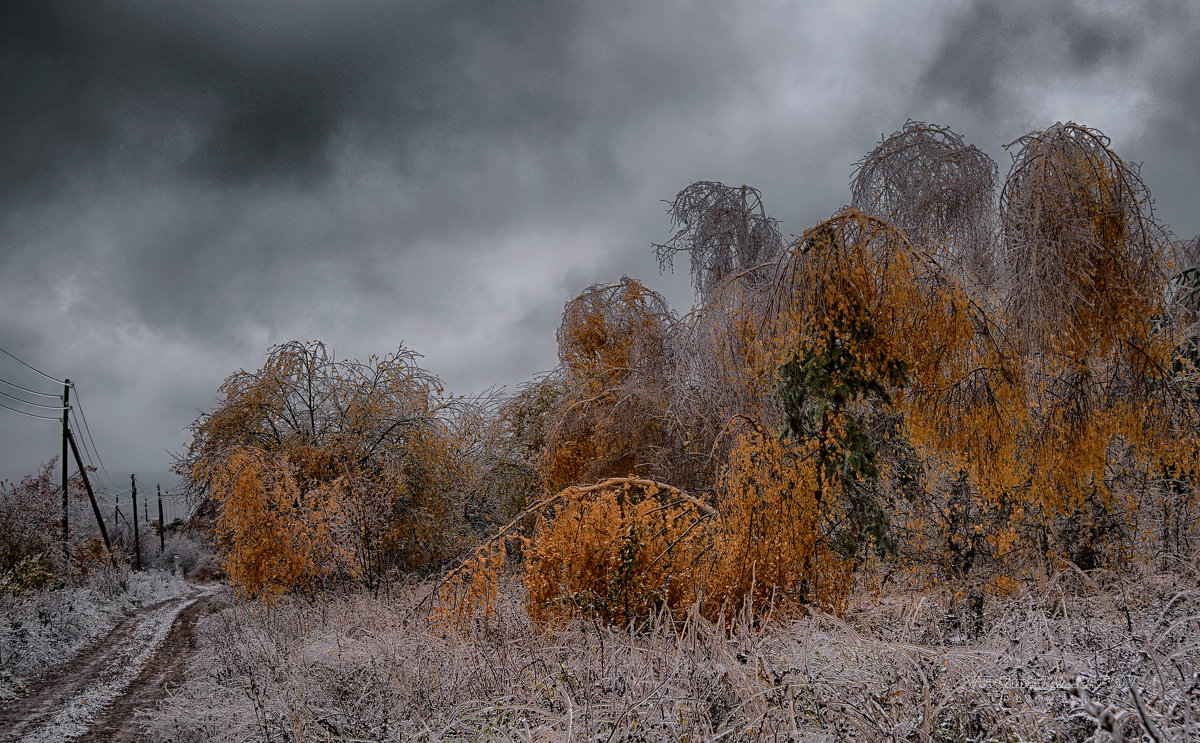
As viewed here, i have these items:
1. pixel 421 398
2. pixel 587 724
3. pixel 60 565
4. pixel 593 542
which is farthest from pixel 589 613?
pixel 60 565

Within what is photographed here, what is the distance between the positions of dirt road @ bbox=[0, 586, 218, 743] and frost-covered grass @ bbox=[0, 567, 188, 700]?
0.30 metres

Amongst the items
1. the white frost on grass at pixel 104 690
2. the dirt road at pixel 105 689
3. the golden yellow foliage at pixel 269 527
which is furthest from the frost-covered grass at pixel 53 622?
the golden yellow foliage at pixel 269 527

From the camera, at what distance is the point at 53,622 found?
42.9ft

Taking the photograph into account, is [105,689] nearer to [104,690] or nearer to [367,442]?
[104,690]

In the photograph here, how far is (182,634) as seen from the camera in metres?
14.1

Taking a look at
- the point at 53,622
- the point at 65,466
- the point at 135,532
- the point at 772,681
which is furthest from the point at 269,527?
the point at 135,532

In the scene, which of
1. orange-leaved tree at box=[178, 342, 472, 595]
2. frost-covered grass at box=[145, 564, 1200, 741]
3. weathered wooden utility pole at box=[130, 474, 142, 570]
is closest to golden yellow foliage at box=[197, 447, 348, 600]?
orange-leaved tree at box=[178, 342, 472, 595]

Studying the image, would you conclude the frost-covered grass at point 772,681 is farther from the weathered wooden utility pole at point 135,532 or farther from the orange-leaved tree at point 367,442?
the weathered wooden utility pole at point 135,532

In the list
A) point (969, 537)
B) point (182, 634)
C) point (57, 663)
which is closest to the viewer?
point (969, 537)

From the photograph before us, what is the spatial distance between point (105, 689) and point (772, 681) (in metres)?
10.5

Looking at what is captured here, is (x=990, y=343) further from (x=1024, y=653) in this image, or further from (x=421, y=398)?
(x=421, y=398)

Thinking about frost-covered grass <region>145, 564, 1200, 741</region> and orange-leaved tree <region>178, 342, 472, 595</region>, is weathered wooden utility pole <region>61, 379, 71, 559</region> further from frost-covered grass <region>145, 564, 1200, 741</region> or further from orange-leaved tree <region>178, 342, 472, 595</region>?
frost-covered grass <region>145, 564, 1200, 741</region>

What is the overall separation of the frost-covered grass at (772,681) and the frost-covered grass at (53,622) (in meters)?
5.82

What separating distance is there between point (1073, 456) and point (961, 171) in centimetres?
411
